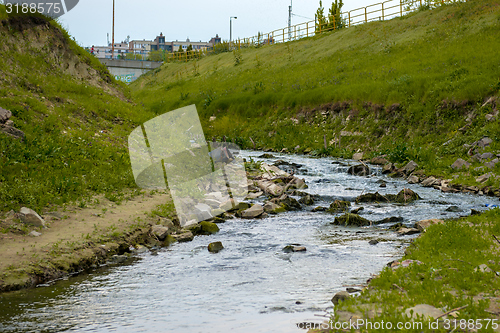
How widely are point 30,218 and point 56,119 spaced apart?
856cm

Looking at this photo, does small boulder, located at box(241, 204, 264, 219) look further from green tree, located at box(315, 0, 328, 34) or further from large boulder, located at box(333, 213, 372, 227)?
green tree, located at box(315, 0, 328, 34)

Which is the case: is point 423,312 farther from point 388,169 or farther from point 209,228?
point 388,169

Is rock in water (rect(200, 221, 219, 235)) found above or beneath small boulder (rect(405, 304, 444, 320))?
beneath

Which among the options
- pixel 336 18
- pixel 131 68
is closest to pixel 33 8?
pixel 336 18

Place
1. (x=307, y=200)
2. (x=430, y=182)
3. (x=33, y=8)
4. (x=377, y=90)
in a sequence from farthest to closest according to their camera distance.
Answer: (x=377, y=90) < (x=33, y=8) < (x=430, y=182) < (x=307, y=200)

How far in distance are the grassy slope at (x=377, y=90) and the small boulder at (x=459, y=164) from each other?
0.31m

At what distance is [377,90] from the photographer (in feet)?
91.5

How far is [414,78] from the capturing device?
86.5 ft

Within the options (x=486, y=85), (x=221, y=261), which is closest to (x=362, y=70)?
(x=486, y=85)

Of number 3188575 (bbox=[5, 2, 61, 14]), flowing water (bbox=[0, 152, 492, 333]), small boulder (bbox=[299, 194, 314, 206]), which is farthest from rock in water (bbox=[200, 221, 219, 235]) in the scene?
number 3188575 (bbox=[5, 2, 61, 14])

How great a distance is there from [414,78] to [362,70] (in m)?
7.57

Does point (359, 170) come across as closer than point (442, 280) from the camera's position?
No

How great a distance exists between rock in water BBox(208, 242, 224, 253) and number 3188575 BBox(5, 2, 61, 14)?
18520 mm

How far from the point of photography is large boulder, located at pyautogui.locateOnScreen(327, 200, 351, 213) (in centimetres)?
1326
